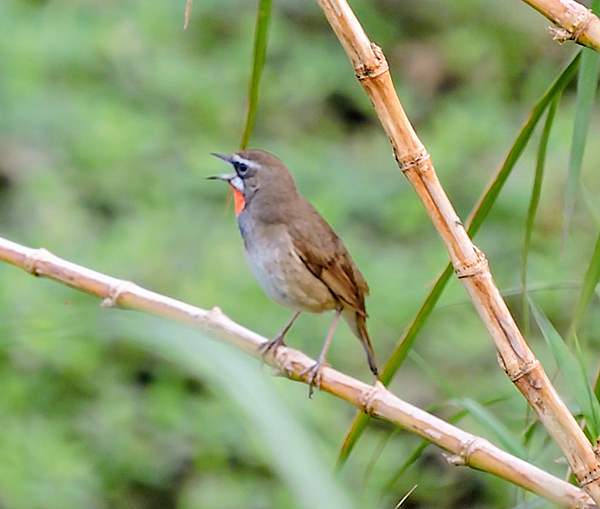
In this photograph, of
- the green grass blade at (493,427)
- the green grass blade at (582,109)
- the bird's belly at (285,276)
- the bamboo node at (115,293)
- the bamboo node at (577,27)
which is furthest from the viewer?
the bird's belly at (285,276)

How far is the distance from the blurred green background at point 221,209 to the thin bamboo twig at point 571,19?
60.6 inches

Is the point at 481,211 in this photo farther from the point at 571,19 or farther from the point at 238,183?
the point at 238,183

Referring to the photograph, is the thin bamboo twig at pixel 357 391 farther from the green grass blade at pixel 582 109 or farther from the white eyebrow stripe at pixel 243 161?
the white eyebrow stripe at pixel 243 161

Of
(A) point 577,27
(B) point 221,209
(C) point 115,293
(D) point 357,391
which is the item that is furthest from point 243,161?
(A) point 577,27

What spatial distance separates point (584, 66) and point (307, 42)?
13.7 ft

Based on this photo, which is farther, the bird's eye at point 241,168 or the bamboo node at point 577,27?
the bird's eye at point 241,168

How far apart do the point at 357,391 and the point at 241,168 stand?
1318mm

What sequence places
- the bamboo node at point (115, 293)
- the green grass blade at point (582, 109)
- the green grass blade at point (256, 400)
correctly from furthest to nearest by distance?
the bamboo node at point (115, 293), the green grass blade at point (582, 109), the green grass blade at point (256, 400)

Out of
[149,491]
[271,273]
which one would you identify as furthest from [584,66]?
[149,491]

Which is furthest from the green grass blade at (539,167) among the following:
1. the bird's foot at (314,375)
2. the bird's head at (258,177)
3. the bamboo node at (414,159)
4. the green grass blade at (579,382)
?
the bird's head at (258,177)

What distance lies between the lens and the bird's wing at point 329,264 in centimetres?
260

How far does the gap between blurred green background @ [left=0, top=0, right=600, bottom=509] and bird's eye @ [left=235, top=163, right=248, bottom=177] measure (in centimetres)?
65

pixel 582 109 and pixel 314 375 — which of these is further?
pixel 314 375

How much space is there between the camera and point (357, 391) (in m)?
1.43
